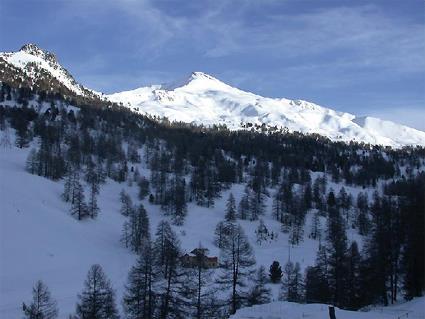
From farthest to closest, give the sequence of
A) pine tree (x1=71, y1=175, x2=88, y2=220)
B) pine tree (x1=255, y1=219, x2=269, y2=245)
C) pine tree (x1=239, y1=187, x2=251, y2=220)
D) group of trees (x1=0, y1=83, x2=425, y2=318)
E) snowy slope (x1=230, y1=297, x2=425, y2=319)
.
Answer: pine tree (x1=239, y1=187, x2=251, y2=220) < pine tree (x1=255, y1=219, x2=269, y2=245) < pine tree (x1=71, y1=175, x2=88, y2=220) < group of trees (x1=0, y1=83, x2=425, y2=318) < snowy slope (x1=230, y1=297, x2=425, y2=319)

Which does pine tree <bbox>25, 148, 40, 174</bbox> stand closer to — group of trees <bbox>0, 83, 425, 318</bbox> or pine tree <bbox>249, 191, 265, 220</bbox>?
group of trees <bbox>0, 83, 425, 318</bbox>

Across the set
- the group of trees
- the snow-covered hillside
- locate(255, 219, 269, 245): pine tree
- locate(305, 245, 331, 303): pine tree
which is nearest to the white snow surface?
the snow-covered hillside

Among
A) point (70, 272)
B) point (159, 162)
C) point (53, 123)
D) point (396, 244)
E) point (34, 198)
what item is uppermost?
point (53, 123)

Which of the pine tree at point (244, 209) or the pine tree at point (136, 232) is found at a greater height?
the pine tree at point (244, 209)

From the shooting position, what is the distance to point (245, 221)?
454ft

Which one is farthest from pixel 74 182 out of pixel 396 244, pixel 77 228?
pixel 396 244

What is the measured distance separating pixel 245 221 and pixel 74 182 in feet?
149

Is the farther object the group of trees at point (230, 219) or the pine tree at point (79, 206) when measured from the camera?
the pine tree at point (79, 206)

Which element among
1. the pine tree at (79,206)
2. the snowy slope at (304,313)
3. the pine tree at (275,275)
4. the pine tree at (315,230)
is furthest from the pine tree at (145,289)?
the pine tree at (315,230)

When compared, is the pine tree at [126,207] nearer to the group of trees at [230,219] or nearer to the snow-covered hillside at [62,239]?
the group of trees at [230,219]

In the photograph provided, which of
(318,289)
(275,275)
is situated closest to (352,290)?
(318,289)

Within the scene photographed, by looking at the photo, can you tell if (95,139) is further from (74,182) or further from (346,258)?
(346,258)

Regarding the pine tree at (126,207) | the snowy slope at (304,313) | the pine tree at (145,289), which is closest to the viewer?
the snowy slope at (304,313)

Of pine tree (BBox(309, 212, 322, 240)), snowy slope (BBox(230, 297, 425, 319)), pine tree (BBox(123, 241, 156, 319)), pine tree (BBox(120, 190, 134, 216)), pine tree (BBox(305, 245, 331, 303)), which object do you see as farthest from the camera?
pine tree (BBox(309, 212, 322, 240))
